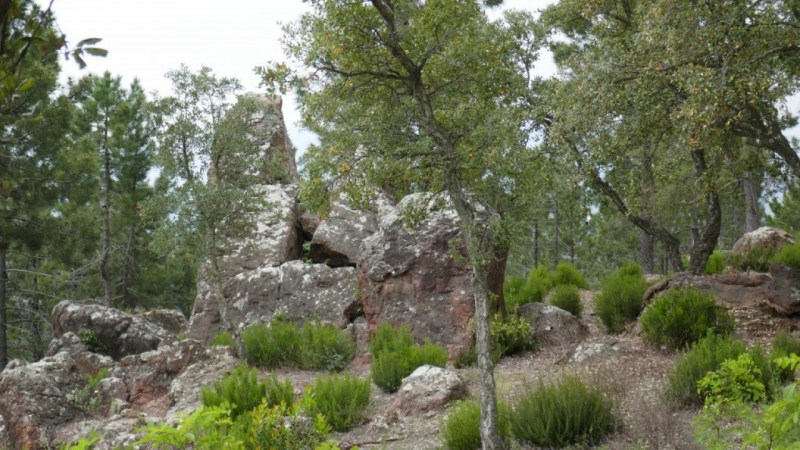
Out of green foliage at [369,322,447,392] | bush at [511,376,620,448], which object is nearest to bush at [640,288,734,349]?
green foliage at [369,322,447,392]

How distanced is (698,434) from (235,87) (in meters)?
10.7

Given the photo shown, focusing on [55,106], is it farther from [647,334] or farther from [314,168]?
[647,334]

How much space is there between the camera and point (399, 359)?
10.8 metres

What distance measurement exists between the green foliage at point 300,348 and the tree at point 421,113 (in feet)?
16.7

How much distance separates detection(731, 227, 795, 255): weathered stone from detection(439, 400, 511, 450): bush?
9467 mm

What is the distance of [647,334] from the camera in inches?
412

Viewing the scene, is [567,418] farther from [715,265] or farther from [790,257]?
[715,265]

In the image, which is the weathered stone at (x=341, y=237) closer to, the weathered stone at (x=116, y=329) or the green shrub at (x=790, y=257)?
the weathered stone at (x=116, y=329)

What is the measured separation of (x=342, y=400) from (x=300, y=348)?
3.14m

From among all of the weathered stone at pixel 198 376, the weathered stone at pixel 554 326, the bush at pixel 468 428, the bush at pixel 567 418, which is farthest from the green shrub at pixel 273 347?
the bush at pixel 567 418

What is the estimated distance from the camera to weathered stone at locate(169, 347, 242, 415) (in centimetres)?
1102

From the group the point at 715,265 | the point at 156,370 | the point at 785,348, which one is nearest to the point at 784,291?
the point at 785,348

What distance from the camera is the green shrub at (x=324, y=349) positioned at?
40.2 feet

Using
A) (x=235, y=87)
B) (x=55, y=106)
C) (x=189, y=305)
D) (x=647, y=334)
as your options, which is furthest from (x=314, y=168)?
(x=189, y=305)
